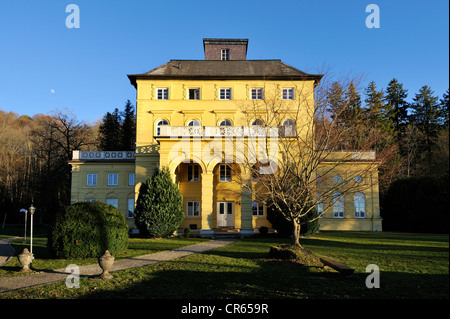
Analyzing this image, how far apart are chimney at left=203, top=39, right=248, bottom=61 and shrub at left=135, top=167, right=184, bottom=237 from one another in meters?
17.5

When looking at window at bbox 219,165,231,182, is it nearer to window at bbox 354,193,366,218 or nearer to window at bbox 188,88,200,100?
window at bbox 188,88,200,100

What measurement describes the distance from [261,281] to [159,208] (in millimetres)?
15441

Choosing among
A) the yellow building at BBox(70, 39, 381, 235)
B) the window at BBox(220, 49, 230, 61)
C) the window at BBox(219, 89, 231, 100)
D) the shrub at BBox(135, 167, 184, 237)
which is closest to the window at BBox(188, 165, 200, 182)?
the yellow building at BBox(70, 39, 381, 235)

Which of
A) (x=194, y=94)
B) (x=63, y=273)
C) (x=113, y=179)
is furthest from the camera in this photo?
(x=113, y=179)

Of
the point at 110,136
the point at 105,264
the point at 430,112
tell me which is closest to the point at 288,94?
the point at 430,112

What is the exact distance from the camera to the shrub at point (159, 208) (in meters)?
24.2

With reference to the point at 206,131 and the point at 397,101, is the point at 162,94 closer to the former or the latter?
the point at 206,131

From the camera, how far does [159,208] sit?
80.0ft

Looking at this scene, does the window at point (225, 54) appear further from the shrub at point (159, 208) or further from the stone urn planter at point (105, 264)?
the stone urn planter at point (105, 264)

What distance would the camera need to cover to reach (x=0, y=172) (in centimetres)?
4453

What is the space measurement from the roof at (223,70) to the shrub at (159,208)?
1181cm

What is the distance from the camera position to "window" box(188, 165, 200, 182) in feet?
103

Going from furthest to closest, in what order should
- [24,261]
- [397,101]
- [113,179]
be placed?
[397,101] → [113,179] → [24,261]
